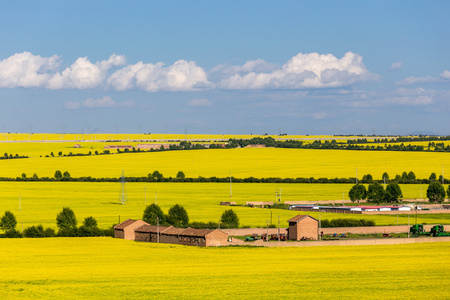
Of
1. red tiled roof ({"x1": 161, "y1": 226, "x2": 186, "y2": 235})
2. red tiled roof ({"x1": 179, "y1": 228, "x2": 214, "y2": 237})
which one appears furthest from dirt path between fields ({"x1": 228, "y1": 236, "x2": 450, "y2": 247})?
red tiled roof ({"x1": 161, "y1": 226, "x2": 186, "y2": 235})

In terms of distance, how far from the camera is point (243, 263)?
57562mm

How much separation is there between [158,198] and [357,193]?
2742cm

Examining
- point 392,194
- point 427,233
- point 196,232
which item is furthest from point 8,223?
point 392,194

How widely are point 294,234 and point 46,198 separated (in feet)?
141

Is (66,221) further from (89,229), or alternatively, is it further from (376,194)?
(376,194)

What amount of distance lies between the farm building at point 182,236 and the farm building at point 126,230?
391mm

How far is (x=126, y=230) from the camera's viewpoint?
75.1m

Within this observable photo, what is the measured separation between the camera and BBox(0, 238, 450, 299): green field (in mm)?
46250

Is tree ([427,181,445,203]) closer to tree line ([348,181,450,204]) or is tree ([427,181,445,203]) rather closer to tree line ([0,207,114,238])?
tree line ([348,181,450,204])

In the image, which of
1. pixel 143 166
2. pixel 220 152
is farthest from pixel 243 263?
pixel 220 152

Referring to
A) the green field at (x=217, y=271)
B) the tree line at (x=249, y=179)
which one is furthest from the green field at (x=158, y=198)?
the green field at (x=217, y=271)

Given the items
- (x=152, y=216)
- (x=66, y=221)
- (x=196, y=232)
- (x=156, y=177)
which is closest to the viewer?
(x=196, y=232)

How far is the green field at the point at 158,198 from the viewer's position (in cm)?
8844

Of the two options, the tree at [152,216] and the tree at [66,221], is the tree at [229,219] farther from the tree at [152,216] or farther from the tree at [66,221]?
the tree at [66,221]
